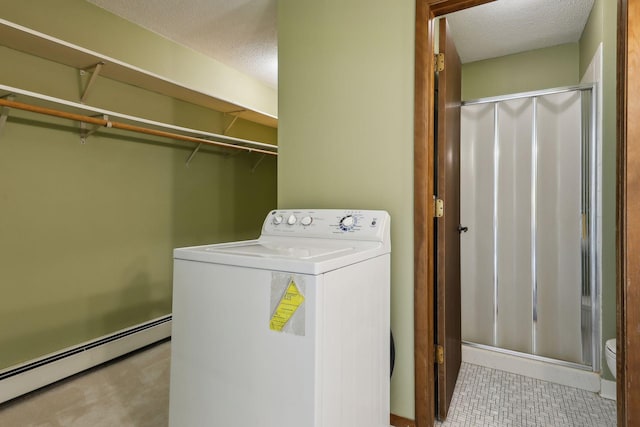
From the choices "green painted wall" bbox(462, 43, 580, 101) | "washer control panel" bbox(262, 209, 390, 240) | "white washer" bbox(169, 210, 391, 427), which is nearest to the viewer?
"white washer" bbox(169, 210, 391, 427)

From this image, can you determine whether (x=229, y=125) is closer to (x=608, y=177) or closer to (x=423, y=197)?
(x=423, y=197)

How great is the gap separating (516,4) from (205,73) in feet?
7.92

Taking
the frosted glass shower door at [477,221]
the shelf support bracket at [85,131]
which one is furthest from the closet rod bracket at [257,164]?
the frosted glass shower door at [477,221]

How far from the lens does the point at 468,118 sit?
2.72 m

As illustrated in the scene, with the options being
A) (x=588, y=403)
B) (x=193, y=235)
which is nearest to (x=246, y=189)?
(x=193, y=235)

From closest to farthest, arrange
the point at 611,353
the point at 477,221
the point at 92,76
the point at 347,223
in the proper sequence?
the point at 347,223, the point at 611,353, the point at 92,76, the point at 477,221

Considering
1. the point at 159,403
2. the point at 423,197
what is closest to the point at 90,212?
the point at 159,403

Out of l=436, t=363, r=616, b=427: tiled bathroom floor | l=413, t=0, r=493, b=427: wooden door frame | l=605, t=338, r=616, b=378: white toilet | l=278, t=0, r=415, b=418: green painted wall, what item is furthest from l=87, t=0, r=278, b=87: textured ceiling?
l=605, t=338, r=616, b=378: white toilet

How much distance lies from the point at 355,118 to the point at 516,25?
5.33ft

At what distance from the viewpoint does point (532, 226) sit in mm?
2527

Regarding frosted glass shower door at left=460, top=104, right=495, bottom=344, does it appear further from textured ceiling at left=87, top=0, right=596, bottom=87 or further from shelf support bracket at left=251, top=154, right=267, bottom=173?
shelf support bracket at left=251, top=154, right=267, bottom=173

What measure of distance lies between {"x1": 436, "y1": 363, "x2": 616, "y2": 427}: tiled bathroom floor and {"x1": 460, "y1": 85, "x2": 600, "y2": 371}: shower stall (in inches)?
9.2

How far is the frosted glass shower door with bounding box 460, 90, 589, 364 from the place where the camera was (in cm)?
238

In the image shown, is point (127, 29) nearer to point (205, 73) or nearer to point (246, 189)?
point (205, 73)
